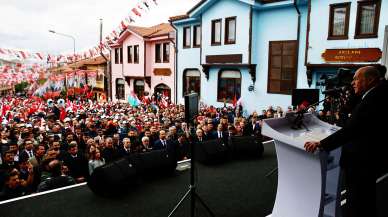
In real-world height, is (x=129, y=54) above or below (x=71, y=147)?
above

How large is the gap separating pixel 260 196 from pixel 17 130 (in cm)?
845

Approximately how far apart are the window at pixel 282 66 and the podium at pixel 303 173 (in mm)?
10689

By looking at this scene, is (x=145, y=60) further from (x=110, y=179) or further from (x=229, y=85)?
(x=110, y=179)

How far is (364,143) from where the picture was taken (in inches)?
95.1

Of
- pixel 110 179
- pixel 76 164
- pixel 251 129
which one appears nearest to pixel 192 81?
pixel 251 129

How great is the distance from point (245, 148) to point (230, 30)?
10439 mm

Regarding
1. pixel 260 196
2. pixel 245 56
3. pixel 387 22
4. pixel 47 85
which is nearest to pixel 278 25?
pixel 245 56

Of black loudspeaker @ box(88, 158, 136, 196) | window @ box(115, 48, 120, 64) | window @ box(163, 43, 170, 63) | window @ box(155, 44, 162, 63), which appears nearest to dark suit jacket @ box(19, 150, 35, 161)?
black loudspeaker @ box(88, 158, 136, 196)

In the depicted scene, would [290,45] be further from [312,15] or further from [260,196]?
[260,196]

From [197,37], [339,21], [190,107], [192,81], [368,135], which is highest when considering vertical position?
[197,37]

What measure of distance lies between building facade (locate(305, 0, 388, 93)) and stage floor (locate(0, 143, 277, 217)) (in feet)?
23.4

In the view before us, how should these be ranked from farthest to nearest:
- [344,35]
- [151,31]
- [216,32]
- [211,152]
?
1. [151,31]
2. [216,32]
3. [344,35]
4. [211,152]

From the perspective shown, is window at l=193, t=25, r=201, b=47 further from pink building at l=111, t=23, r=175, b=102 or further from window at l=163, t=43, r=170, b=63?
window at l=163, t=43, r=170, b=63

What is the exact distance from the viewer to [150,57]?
22.8 metres
